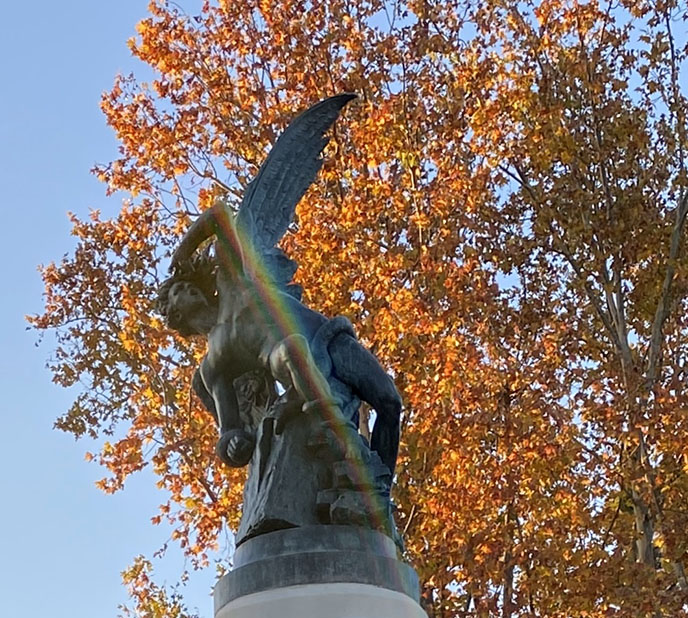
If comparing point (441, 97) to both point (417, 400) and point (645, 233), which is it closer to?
point (645, 233)

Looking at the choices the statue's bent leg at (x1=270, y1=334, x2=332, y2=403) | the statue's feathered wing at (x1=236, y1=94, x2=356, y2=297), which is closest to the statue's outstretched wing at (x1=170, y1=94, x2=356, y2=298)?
the statue's feathered wing at (x1=236, y1=94, x2=356, y2=297)

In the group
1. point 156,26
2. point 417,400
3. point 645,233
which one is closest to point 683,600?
point 417,400

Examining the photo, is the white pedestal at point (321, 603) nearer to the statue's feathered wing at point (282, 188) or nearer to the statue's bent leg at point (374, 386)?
the statue's bent leg at point (374, 386)

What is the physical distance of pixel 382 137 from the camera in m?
11.5

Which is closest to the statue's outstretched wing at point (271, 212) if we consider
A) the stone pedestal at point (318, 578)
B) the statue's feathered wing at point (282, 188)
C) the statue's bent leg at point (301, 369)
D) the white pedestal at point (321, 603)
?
the statue's feathered wing at point (282, 188)

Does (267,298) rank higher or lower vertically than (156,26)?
lower

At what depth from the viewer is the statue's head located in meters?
5.55

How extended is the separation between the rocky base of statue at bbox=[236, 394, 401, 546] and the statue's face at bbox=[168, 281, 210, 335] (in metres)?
0.91

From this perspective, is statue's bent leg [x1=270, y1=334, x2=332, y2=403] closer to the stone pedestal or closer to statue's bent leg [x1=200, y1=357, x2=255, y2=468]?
statue's bent leg [x1=200, y1=357, x2=255, y2=468]

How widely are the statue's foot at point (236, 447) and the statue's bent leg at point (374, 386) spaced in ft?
1.82

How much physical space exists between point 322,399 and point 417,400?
210 inches

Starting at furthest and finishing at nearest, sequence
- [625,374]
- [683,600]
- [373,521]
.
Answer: [625,374] → [683,600] → [373,521]

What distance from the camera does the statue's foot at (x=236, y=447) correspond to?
16.5 ft

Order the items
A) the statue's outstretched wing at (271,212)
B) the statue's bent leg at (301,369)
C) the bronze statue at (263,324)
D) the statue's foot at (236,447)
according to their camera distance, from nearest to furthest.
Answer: the statue's bent leg at (301,369) → the bronze statue at (263,324) → the statue's foot at (236,447) → the statue's outstretched wing at (271,212)
